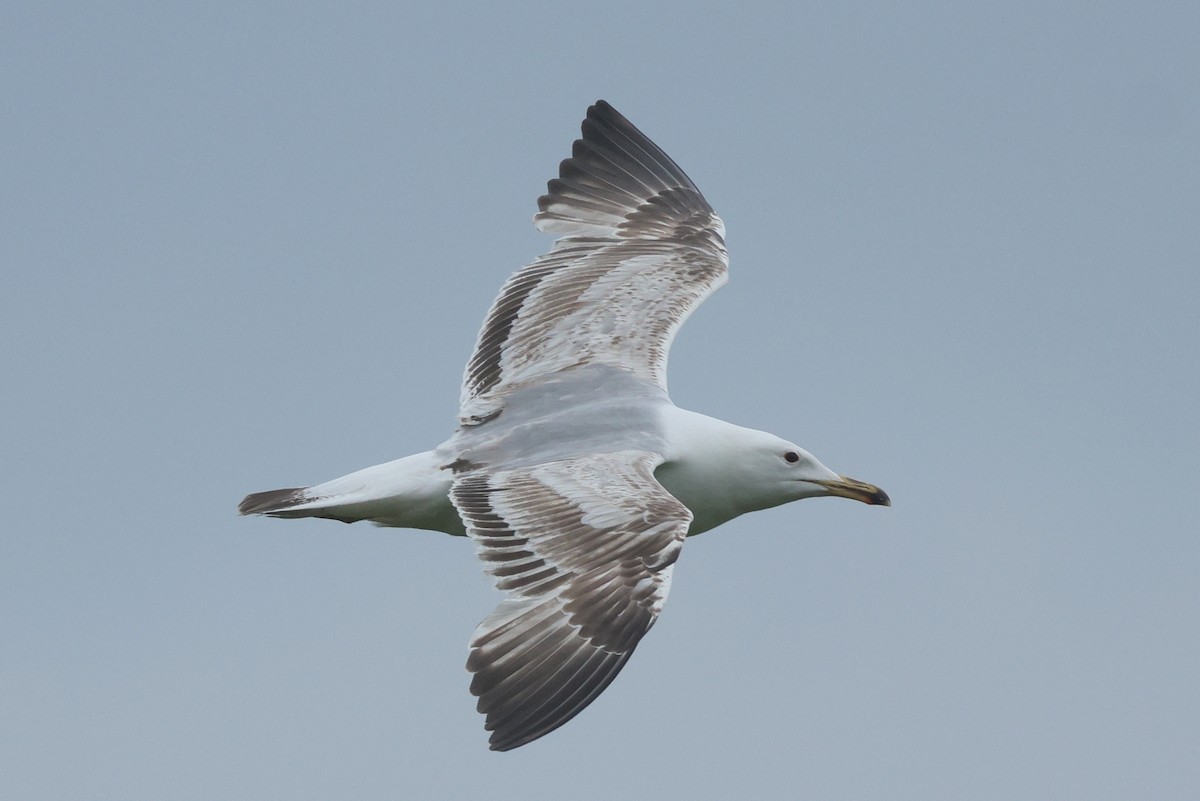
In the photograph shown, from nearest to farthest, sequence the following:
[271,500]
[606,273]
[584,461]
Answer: [584,461]
[271,500]
[606,273]

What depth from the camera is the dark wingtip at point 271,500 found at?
11.1 metres

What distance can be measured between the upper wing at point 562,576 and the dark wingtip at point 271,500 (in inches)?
52.3

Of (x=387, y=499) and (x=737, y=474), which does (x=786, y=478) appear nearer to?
(x=737, y=474)

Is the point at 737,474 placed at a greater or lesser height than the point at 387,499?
greater

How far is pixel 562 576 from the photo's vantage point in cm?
940

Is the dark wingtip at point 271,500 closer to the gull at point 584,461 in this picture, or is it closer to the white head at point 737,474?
the gull at point 584,461

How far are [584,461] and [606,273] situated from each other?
9.20 feet

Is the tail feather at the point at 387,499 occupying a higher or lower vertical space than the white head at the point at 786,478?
lower

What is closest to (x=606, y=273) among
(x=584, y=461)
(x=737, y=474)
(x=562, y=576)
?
(x=737, y=474)

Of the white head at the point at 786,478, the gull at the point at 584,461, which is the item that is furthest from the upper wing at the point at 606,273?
the white head at the point at 786,478

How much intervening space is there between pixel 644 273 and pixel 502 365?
156 centimetres

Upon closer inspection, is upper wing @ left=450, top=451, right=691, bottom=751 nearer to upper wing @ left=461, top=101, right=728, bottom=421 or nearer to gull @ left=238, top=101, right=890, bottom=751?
gull @ left=238, top=101, right=890, bottom=751

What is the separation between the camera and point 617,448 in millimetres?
10766

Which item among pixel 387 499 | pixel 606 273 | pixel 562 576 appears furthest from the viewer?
pixel 606 273
